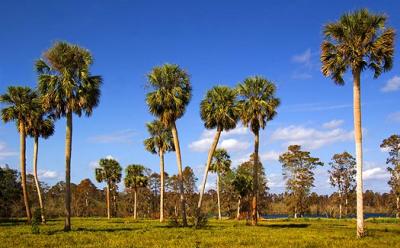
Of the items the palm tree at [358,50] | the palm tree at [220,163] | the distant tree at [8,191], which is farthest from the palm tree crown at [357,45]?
the distant tree at [8,191]

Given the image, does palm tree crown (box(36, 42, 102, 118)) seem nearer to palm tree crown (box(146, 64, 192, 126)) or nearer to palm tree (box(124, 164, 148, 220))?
palm tree crown (box(146, 64, 192, 126))

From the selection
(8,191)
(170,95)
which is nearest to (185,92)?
(170,95)

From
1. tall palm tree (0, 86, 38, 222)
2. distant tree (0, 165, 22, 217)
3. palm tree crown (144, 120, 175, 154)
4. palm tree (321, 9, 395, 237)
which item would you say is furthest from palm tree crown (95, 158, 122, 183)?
palm tree (321, 9, 395, 237)

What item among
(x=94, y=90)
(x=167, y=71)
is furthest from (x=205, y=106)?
(x=94, y=90)

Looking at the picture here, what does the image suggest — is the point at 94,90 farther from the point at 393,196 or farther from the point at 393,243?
the point at 393,196

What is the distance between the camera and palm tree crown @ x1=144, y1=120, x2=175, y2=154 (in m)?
58.7

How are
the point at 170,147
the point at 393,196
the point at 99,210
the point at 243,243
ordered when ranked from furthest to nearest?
the point at 99,210, the point at 393,196, the point at 170,147, the point at 243,243

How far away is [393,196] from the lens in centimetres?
7925

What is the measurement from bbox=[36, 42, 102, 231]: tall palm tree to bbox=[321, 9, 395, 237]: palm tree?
1824cm

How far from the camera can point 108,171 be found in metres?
85.0

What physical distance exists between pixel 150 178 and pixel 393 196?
62.7 m

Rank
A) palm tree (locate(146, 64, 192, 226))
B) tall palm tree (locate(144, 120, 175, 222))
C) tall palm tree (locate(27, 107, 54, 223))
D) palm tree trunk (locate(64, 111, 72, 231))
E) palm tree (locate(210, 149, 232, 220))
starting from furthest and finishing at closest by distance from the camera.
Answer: palm tree (locate(210, 149, 232, 220))
tall palm tree (locate(144, 120, 175, 222))
tall palm tree (locate(27, 107, 54, 223))
palm tree (locate(146, 64, 192, 226))
palm tree trunk (locate(64, 111, 72, 231))

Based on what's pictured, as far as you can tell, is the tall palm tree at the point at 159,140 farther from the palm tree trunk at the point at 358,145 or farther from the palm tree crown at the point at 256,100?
the palm tree trunk at the point at 358,145

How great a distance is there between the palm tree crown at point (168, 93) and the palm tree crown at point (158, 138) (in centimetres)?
1613
